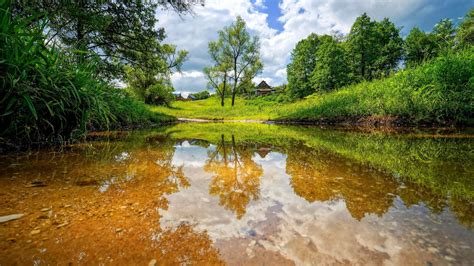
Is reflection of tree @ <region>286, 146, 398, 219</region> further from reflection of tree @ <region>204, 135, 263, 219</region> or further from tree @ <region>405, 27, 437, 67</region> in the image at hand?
tree @ <region>405, 27, 437, 67</region>

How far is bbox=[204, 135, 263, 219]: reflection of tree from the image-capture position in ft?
4.88

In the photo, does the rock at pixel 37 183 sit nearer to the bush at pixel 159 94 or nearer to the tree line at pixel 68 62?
the tree line at pixel 68 62

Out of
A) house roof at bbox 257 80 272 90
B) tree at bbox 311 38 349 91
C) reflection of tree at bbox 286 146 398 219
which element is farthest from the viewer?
house roof at bbox 257 80 272 90

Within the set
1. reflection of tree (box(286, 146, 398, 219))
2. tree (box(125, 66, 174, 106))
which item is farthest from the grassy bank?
tree (box(125, 66, 174, 106))

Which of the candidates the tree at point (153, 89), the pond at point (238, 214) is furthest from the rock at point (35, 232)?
the tree at point (153, 89)

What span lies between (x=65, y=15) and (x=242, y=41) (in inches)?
1208

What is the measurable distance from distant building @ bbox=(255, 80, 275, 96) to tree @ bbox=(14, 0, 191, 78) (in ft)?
185

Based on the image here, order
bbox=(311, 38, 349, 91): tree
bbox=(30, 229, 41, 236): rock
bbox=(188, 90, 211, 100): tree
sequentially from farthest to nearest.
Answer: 1. bbox=(188, 90, 211, 100): tree
2. bbox=(311, 38, 349, 91): tree
3. bbox=(30, 229, 41, 236): rock

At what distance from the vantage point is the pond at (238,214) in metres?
0.91

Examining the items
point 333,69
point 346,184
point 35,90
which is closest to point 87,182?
point 35,90

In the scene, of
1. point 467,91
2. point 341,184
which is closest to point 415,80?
point 467,91

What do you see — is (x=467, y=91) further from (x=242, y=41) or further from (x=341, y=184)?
(x=242, y=41)

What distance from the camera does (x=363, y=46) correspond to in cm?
2975

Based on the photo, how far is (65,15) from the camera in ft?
20.7
